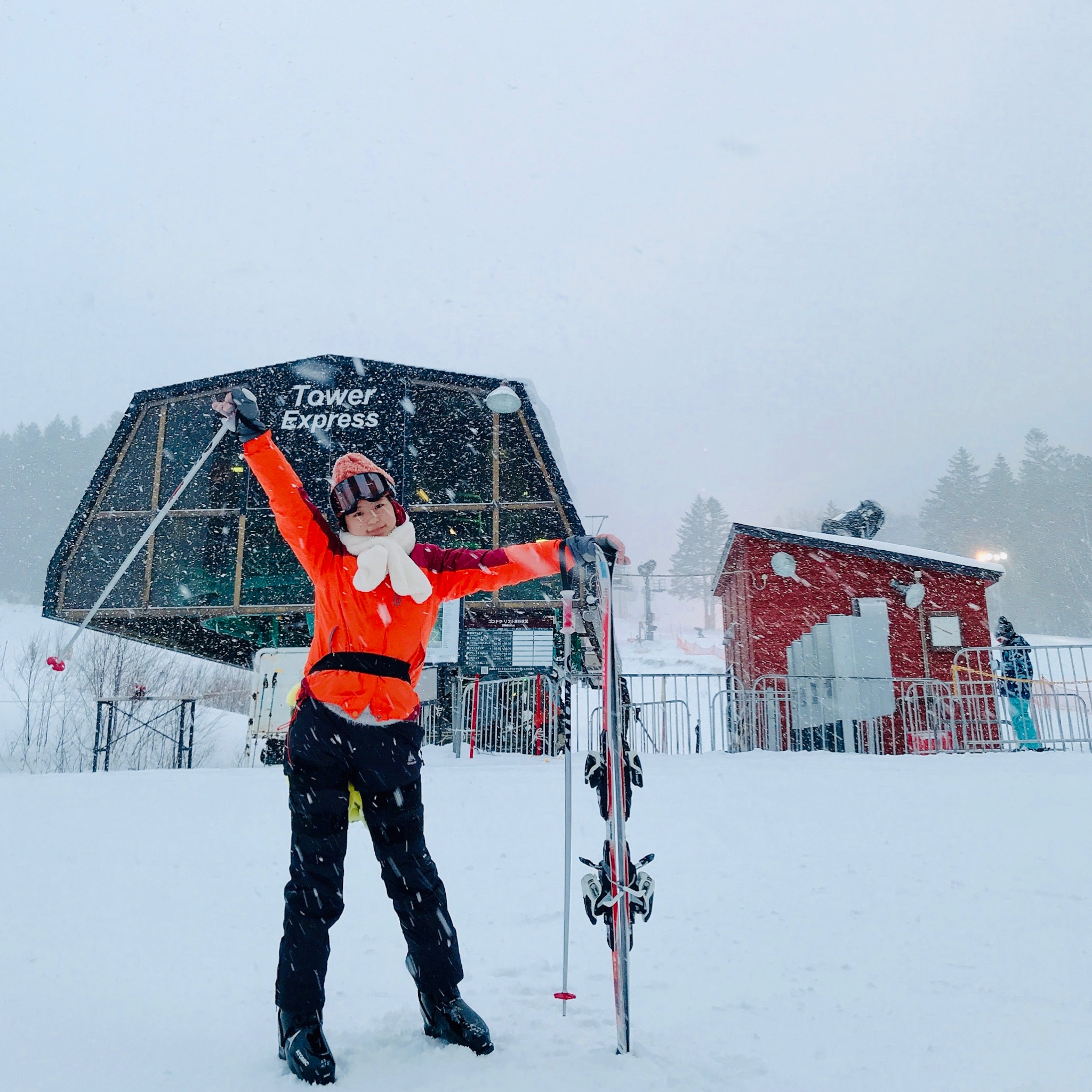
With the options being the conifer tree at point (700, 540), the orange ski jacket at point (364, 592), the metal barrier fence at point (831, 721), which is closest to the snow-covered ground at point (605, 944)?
the orange ski jacket at point (364, 592)

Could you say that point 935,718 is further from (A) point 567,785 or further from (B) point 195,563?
(B) point 195,563

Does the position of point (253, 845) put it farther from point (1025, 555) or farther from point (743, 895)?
point (1025, 555)

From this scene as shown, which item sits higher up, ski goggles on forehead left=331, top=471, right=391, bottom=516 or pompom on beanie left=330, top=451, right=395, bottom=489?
pompom on beanie left=330, top=451, right=395, bottom=489

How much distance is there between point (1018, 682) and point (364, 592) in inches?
418

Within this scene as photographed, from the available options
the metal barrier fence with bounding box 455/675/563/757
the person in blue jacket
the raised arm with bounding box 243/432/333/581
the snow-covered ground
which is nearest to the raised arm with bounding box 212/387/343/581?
the raised arm with bounding box 243/432/333/581

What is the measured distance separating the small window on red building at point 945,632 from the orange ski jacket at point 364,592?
12270 millimetres

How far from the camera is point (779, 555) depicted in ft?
46.1

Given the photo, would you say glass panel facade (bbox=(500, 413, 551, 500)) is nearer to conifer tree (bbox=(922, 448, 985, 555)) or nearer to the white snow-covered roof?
the white snow-covered roof

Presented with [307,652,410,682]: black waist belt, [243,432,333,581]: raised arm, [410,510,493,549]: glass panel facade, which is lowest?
[307,652,410,682]: black waist belt

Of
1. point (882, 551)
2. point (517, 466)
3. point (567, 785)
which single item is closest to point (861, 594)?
point (882, 551)

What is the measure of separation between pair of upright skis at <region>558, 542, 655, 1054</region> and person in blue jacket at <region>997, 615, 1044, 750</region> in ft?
30.8

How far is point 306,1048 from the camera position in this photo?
2125mm

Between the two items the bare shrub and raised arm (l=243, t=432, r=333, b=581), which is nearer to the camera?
raised arm (l=243, t=432, r=333, b=581)

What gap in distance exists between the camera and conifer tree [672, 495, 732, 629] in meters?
81.1
